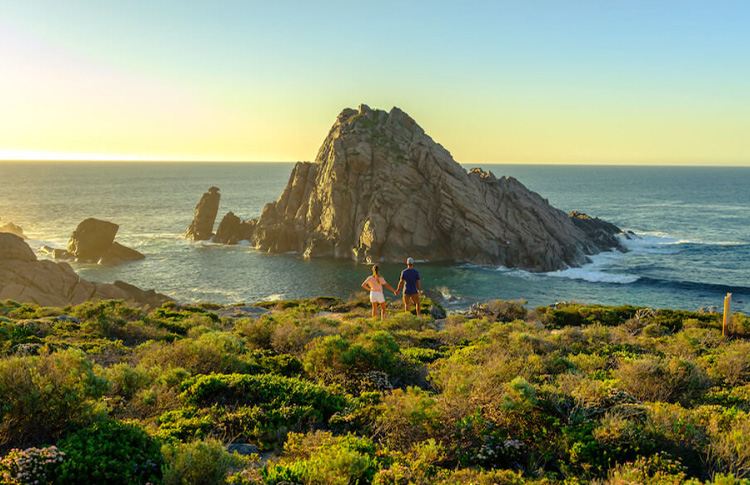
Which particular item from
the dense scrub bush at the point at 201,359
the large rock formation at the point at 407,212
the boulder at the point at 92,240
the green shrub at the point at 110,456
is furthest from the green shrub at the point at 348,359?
the boulder at the point at 92,240

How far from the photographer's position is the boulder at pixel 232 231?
78.2 meters

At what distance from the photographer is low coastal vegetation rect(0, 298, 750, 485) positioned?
580 cm

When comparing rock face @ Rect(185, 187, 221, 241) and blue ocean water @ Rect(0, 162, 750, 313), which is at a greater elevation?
rock face @ Rect(185, 187, 221, 241)

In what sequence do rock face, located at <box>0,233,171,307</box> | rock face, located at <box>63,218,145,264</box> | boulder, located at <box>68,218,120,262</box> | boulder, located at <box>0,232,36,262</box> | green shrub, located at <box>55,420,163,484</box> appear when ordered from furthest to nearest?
boulder, located at <box>68,218,120,262</box> → rock face, located at <box>63,218,145,264</box> → boulder, located at <box>0,232,36,262</box> → rock face, located at <box>0,233,171,307</box> → green shrub, located at <box>55,420,163,484</box>

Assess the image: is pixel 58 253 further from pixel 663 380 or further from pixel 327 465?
pixel 663 380

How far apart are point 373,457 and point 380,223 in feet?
192

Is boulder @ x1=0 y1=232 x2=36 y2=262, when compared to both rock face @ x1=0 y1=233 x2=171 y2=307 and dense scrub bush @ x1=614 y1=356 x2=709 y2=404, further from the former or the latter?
dense scrub bush @ x1=614 y1=356 x2=709 y2=404

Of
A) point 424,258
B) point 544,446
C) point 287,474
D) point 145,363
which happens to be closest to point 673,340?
point 544,446

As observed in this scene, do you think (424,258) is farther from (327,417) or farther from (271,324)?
(327,417)

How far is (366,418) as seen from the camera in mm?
8070

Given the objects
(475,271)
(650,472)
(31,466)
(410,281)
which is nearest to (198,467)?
(31,466)

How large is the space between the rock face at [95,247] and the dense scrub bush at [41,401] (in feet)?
210

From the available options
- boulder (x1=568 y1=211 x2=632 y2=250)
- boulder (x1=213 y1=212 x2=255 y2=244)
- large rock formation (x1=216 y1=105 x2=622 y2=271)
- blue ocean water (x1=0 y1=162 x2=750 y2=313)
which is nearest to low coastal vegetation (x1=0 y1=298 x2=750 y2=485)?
blue ocean water (x1=0 y1=162 x2=750 y2=313)

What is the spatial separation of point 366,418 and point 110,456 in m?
3.95
